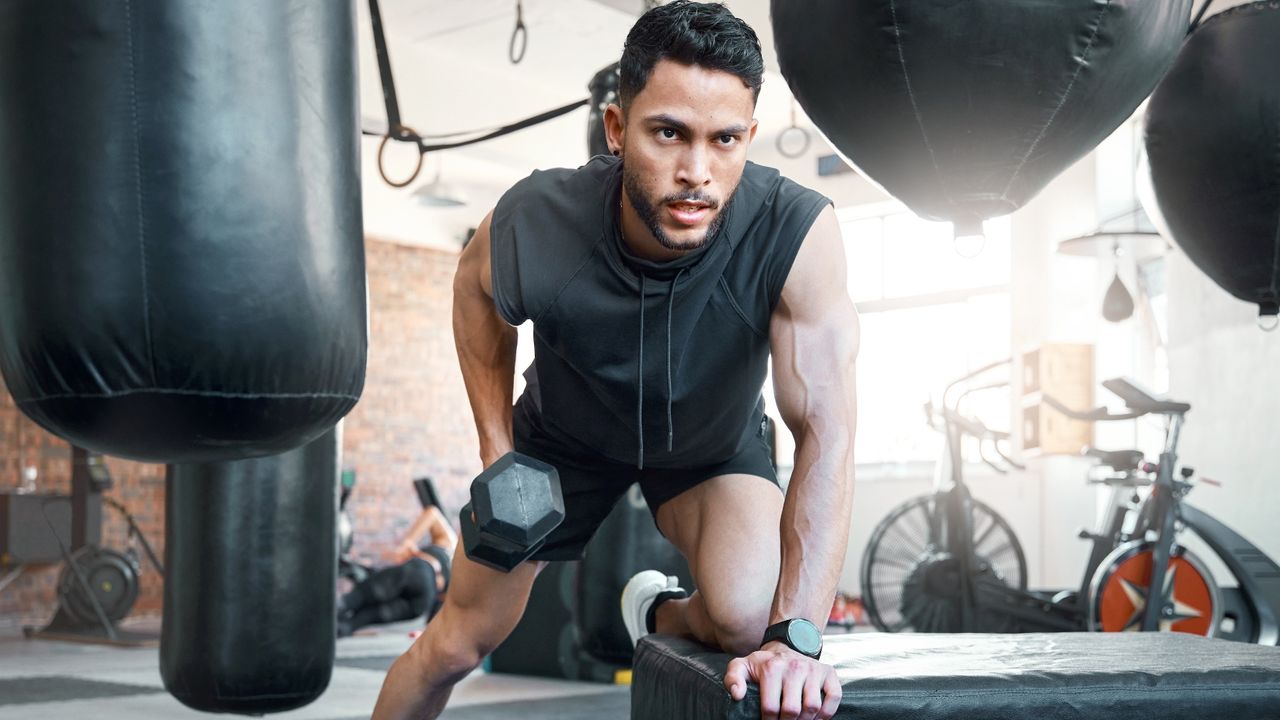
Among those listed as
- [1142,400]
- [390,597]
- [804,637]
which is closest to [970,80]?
[804,637]

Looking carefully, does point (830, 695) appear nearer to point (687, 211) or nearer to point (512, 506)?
point (512, 506)

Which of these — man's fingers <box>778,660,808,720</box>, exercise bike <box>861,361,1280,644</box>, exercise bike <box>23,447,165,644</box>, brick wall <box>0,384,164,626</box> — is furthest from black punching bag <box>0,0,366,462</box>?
brick wall <box>0,384,164,626</box>

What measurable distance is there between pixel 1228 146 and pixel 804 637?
1.34m

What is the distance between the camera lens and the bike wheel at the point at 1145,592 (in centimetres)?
430

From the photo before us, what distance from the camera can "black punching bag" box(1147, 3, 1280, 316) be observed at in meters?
2.21

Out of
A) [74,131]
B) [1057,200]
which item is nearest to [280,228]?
[74,131]

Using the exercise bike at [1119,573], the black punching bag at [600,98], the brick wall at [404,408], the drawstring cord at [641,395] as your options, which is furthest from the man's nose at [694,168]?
the brick wall at [404,408]

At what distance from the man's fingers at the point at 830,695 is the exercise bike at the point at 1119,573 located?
3.20 m

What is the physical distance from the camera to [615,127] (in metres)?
1.67

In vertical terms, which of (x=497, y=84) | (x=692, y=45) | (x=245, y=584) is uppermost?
(x=497, y=84)

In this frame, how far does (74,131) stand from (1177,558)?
12.8 ft

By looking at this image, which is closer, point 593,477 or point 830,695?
point 830,695

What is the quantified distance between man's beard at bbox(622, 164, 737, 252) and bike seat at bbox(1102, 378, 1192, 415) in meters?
3.17

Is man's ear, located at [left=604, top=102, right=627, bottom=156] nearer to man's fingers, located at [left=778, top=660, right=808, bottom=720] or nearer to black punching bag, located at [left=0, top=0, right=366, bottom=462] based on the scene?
black punching bag, located at [left=0, top=0, right=366, bottom=462]
